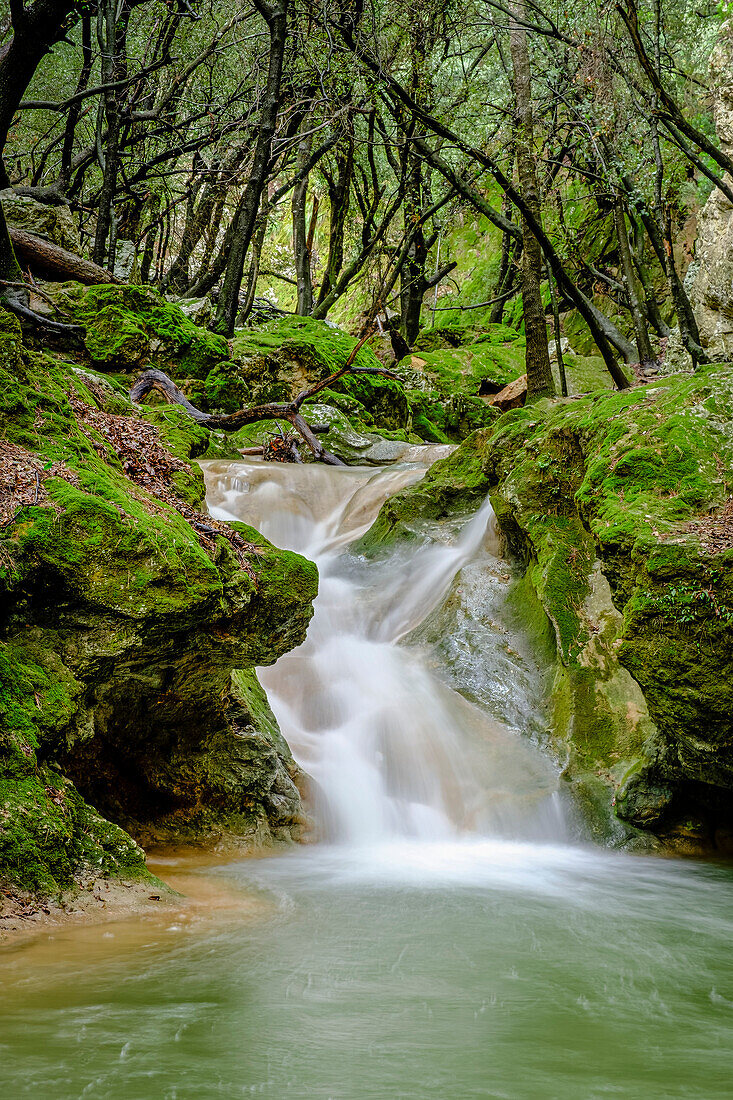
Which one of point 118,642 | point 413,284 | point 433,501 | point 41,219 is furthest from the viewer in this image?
point 413,284

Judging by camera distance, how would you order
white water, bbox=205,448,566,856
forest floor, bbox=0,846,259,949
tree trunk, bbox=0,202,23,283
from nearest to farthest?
forest floor, bbox=0,846,259,949 < white water, bbox=205,448,566,856 < tree trunk, bbox=0,202,23,283

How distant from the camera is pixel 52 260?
12492mm

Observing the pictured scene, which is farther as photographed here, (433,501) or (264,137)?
(264,137)

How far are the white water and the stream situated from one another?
0.07 feet

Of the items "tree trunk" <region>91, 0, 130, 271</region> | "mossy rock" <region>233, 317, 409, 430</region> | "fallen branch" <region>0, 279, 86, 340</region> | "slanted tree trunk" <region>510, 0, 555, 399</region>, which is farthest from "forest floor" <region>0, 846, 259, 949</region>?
"tree trunk" <region>91, 0, 130, 271</region>

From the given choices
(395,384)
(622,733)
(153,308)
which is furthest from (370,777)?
(395,384)

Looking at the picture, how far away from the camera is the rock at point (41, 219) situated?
1331 cm

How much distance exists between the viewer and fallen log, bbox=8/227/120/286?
12.3 metres

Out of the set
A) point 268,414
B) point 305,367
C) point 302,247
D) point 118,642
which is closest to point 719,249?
point 305,367

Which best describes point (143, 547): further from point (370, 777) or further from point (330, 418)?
point (330, 418)

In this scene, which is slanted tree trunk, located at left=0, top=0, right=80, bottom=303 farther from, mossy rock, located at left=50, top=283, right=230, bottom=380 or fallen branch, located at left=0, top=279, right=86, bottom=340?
mossy rock, located at left=50, top=283, right=230, bottom=380

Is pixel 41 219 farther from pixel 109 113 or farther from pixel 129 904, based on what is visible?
pixel 129 904

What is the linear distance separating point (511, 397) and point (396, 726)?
39.9 feet

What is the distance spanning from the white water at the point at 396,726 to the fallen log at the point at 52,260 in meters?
6.81
